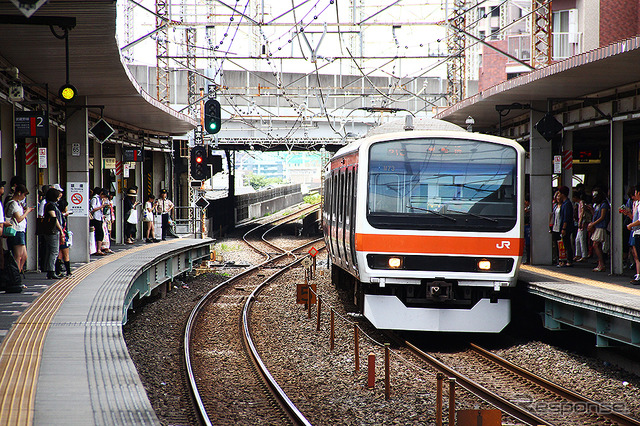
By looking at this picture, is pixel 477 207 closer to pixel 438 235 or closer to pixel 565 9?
pixel 438 235

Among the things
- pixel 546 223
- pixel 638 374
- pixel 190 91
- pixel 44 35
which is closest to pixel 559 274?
pixel 546 223

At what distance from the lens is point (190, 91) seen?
83.4ft

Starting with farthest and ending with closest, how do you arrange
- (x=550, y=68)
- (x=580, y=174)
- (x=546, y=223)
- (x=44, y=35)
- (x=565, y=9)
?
1. (x=565, y=9)
2. (x=580, y=174)
3. (x=546, y=223)
4. (x=550, y=68)
5. (x=44, y=35)

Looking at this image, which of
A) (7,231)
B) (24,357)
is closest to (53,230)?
(7,231)

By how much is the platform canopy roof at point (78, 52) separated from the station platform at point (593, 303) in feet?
21.2

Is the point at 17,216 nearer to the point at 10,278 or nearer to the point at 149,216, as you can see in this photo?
the point at 10,278

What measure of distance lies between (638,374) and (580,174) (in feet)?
46.8

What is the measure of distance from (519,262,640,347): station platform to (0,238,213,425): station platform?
204 inches

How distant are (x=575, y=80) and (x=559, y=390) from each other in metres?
6.00

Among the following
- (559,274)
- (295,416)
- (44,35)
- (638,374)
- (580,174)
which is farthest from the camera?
(580,174)

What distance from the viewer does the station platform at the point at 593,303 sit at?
8.29 metres

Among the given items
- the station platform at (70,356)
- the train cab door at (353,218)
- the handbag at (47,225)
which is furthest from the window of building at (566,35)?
the handbag at (47,225)

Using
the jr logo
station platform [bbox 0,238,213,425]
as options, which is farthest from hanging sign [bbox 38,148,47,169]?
the jr logo

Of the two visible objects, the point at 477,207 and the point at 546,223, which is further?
the point at 546,223
